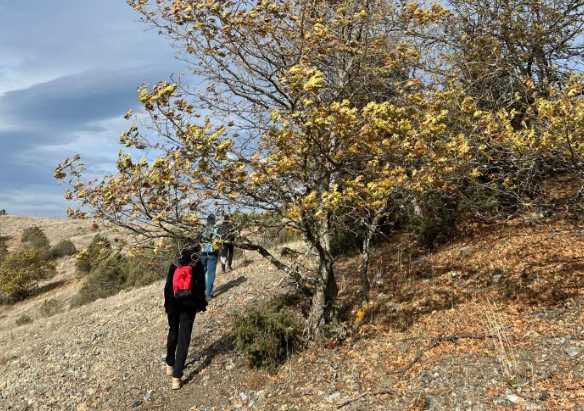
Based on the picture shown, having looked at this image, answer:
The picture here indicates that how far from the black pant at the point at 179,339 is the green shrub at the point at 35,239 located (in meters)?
26.0

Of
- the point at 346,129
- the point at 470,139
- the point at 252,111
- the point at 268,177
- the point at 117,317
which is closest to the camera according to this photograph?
the point at 346,129

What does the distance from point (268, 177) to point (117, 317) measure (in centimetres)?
761

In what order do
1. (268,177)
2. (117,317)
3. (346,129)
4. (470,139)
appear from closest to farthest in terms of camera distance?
(346,129)
(268,177)
(470,139)
(117,317)

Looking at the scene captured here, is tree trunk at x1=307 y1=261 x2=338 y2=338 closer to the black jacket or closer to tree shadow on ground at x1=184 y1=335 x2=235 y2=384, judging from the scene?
tree shadow on ground at x1=184 y1=335 x2=235 y2=384

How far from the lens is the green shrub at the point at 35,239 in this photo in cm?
3052

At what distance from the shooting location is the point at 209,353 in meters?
7.24

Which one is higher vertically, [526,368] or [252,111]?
[252,111]

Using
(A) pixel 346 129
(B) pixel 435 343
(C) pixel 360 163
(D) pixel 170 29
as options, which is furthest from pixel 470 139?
(D) pixel 170 29

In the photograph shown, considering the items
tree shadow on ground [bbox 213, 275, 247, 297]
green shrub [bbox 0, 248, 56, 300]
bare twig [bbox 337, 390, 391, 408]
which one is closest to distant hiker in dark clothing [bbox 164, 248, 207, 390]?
bare twig [bbox 337, 390, 391, 408]

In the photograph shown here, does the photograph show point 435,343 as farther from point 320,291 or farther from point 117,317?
point 117,317

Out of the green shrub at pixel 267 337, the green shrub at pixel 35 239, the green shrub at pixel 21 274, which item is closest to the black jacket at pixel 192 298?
the green shrub at pixel 267 337

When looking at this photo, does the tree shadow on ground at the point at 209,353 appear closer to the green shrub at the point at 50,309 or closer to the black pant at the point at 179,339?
the black pant at the point at 179,339

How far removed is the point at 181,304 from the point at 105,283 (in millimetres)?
12048

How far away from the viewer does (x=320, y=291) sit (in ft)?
21.7
